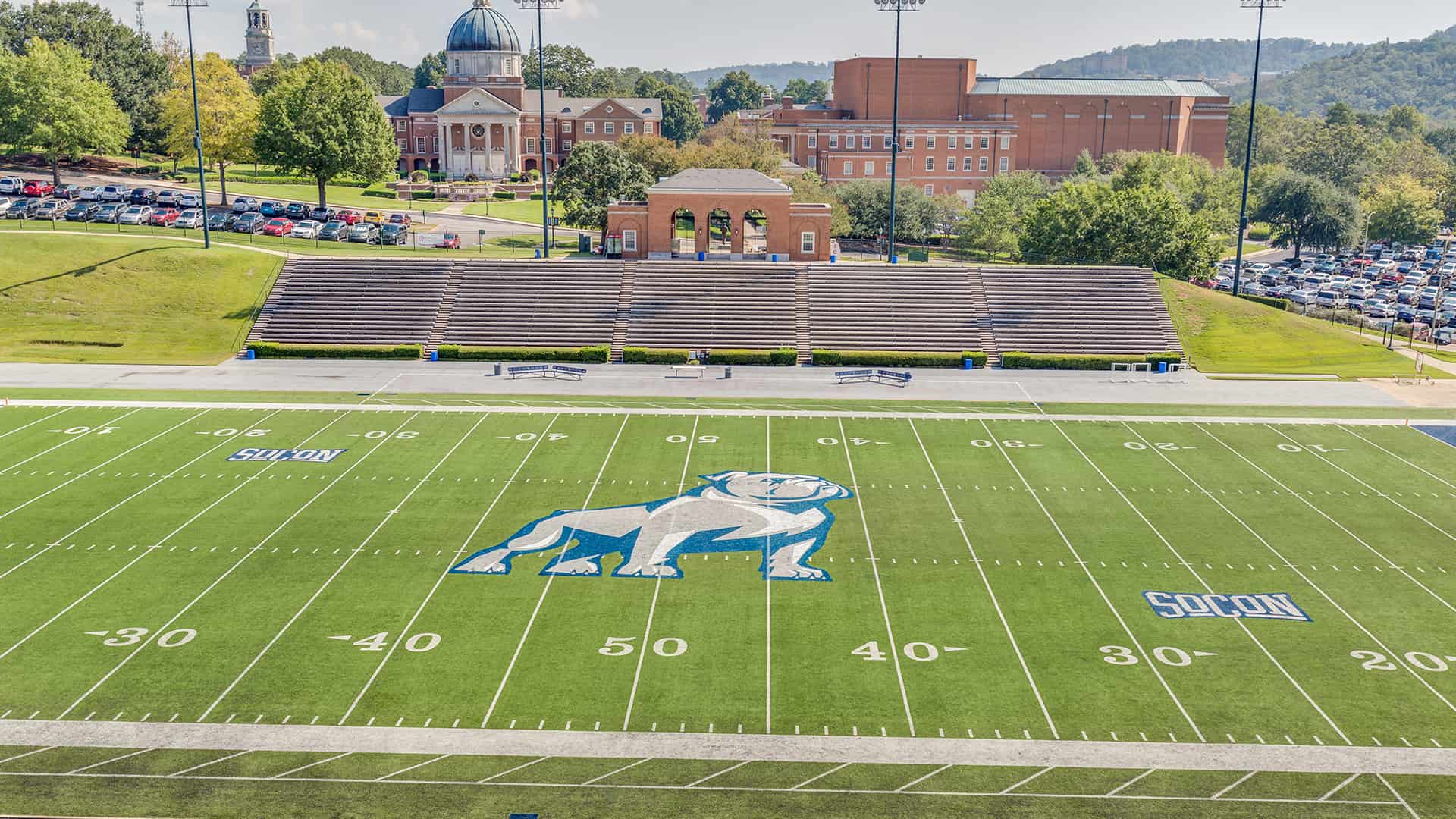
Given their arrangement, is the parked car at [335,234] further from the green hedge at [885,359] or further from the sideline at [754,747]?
the sideline at [754,747]

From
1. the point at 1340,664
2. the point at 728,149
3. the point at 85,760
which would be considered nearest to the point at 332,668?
the point at 85,760

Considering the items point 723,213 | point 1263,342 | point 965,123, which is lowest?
point 1263,342

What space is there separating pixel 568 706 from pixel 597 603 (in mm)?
5061

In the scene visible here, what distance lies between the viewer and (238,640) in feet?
84.5

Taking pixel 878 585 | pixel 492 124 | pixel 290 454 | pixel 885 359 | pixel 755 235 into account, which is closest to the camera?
pixel 878 585

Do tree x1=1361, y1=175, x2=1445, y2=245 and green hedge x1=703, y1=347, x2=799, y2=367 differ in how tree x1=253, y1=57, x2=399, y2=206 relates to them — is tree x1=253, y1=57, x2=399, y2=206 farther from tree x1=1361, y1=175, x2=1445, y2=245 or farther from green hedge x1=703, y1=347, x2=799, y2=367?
tree x1=1361, y1=175, x2=1445, y2=245

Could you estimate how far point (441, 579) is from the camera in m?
29.4

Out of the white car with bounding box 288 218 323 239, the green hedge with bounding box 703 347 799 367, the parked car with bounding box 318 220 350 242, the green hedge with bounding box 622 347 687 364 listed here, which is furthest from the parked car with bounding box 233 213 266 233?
the green hedge with bounding box 703 347 799 367

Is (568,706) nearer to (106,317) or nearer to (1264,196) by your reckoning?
(106,317)

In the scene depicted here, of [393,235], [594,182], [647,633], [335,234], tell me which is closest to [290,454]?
[647,633]

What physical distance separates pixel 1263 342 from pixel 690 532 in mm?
41321

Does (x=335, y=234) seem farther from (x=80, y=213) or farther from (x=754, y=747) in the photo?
(x=754, y=747)

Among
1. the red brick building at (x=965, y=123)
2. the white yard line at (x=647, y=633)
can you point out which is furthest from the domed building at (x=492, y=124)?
the white yard line at (x=647, y=633)

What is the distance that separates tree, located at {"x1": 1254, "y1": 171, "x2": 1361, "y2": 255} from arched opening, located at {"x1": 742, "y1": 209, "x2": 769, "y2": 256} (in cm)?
5329
